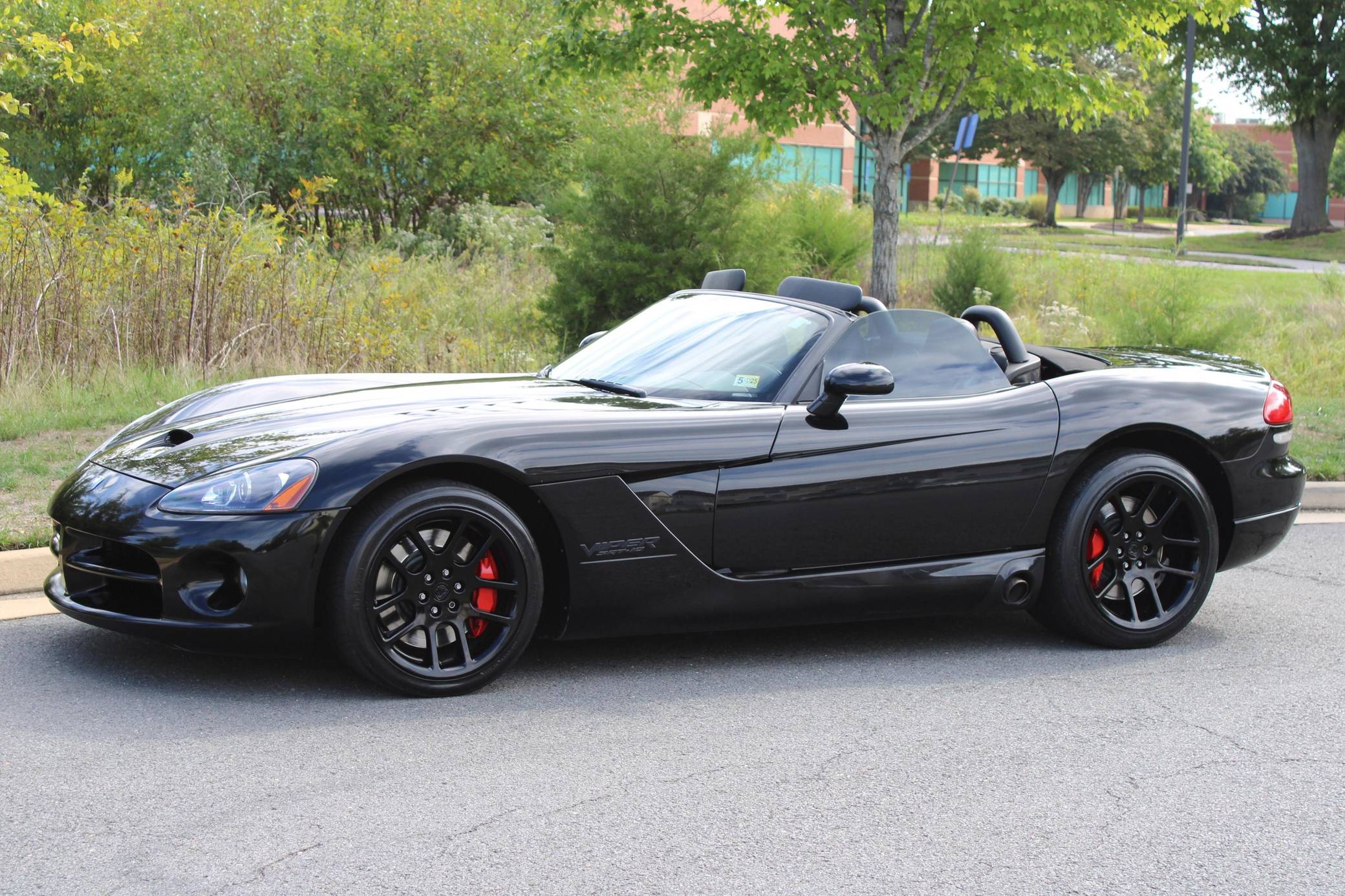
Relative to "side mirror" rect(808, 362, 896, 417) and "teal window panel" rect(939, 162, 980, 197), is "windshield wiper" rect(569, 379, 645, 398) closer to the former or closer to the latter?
"side mirror" rect(808, 362, 896, 417)

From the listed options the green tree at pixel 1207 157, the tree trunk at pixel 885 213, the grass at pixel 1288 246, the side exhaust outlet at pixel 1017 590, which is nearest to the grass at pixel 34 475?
the side exhaust outlet at pixel 1017 590

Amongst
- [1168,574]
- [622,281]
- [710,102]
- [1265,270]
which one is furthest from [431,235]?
[1265,270]

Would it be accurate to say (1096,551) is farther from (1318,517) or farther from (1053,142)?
(1053,142)

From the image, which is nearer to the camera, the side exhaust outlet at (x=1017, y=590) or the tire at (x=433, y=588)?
the tire at (x=433, y=588)

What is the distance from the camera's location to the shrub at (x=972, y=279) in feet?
52.7

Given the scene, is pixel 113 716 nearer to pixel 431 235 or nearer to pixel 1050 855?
pixel 1050 855

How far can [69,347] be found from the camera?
9023mm

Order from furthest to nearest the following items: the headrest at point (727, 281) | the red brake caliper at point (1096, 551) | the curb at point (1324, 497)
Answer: the curb at point (1324, 497) < the headrest at point (727, 281) < the red brake caliper at point (1096, 551)

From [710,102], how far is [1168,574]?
7.32 m

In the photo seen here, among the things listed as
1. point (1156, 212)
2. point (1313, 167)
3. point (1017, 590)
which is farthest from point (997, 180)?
point (1017, 590)

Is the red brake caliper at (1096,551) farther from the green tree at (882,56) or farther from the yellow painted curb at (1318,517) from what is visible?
the green tree at (882,56)

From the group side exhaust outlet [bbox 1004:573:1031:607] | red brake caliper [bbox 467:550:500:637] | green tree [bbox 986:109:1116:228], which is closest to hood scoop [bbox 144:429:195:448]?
red brake caliper [bbox 467:550:500:637]

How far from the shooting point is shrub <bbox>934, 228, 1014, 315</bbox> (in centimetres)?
1606

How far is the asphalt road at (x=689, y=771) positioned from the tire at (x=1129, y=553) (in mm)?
129
